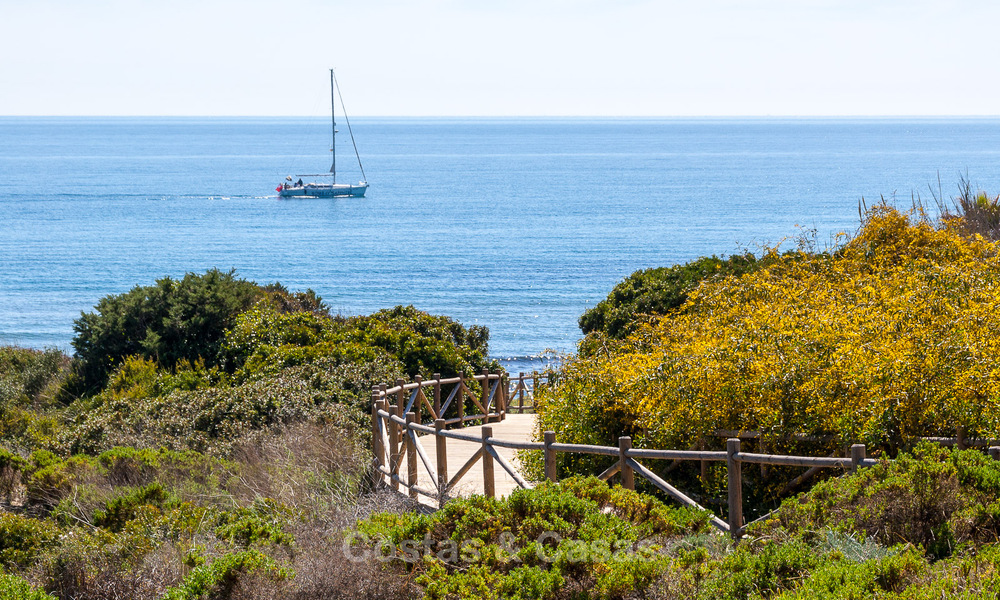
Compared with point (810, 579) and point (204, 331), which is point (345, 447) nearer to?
point (810, 579)

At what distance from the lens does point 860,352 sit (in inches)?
301

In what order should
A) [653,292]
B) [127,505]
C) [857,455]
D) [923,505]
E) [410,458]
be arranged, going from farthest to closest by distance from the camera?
1. [653,292]
2. [410,458]
3. [127,505]
4. [857,455]
5. [923,505]

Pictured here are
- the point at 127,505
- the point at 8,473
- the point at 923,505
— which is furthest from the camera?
the point at 8,473

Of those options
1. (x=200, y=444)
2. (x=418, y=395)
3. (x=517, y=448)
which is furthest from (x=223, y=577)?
(x=418, y=395)

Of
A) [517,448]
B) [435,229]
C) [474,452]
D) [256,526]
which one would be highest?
[517,448]

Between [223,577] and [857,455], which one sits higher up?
[857,455]

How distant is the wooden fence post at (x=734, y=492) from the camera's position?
6816 mm

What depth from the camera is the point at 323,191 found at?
116 m

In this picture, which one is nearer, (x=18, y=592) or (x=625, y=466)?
(x=18, y=592)

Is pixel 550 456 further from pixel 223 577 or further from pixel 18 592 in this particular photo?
pixel 18 592

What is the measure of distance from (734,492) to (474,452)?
599 cm

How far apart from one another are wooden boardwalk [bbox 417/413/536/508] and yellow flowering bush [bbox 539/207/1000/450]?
819 millimetres

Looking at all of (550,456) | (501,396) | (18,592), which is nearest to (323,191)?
(501,396)

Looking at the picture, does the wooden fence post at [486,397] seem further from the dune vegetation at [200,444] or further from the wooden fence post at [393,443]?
the wooden fence post at [393,443]
